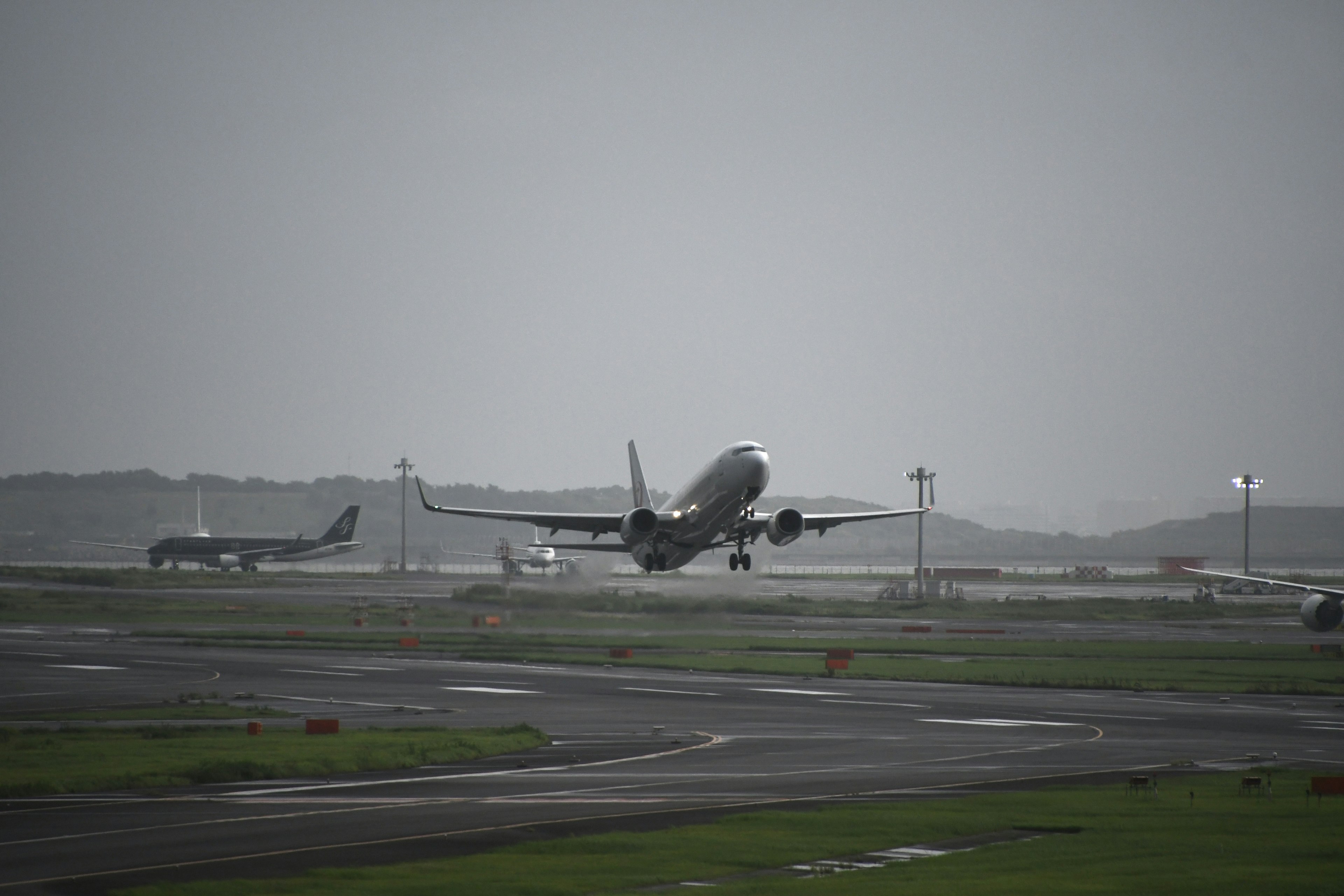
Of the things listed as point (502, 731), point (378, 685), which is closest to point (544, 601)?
point (378, 685)

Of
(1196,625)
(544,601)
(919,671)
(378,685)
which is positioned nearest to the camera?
(378,685)

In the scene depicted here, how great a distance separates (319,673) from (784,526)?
1987 cm

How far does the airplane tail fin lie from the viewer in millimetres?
73062

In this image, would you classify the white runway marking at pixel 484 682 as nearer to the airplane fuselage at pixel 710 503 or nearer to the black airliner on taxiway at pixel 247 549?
the airplane fuselage at pixel 710 503

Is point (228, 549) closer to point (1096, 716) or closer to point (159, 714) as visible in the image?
point (159, 714)

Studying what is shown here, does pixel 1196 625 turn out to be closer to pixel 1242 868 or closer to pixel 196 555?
pixel 1242 868

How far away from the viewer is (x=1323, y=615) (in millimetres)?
62375

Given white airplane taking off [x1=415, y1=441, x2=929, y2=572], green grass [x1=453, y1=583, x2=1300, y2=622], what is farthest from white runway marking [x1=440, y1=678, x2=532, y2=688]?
green grass [x1=453, y1=583, x2=1300, y2=622]

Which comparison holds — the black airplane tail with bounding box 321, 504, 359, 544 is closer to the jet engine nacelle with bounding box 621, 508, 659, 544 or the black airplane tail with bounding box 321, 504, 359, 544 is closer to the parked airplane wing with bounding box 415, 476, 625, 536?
the parked airplane wing with bounding box 415, 476, 625, 536

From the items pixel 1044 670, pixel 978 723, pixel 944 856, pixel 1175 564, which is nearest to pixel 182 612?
pixel 1044 670

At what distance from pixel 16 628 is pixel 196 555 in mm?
77341

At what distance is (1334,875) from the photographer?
16.9 meters

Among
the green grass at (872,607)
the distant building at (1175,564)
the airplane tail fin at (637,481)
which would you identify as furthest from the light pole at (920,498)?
the distant building at (1175,564)

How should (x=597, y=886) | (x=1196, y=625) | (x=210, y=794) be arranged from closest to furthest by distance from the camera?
(x=597, y=886), (x=210, y=794), (x=1196, y=625)
